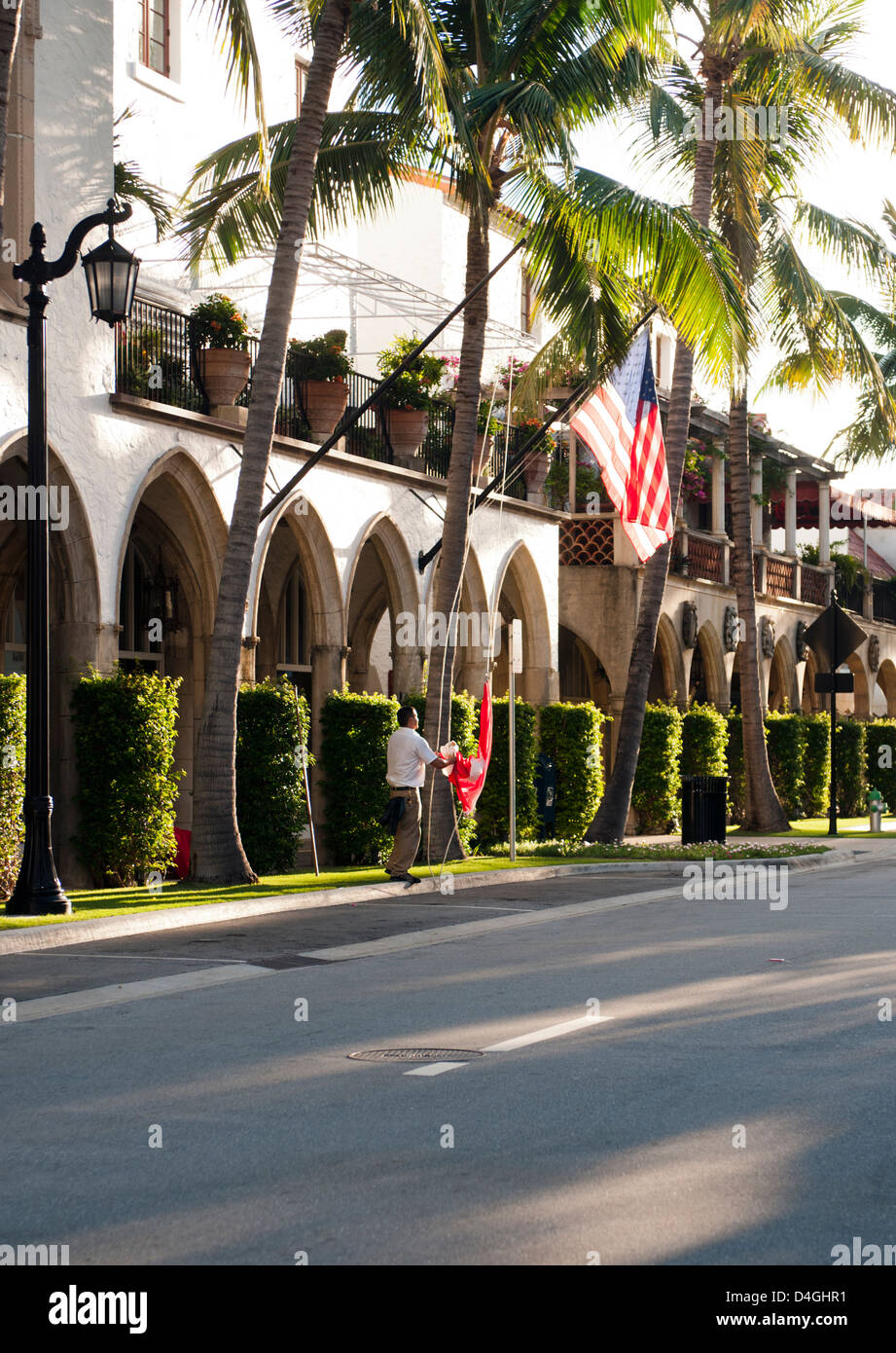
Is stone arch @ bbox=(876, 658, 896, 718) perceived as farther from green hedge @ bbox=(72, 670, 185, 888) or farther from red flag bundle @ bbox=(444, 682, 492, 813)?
green hedge @ bbox=(72, 670, 185, 888)

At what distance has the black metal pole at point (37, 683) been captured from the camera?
15.0m

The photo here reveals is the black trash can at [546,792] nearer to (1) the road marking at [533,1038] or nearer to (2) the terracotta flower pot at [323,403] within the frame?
(2) the terracotta flower pot at [323,403]

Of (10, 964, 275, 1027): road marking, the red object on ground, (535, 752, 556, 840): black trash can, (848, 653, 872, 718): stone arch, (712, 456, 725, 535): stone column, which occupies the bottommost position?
(10, 964, 275, 1027): road marking

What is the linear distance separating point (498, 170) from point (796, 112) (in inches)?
361

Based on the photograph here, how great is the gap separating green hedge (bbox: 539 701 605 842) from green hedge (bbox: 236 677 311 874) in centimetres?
830

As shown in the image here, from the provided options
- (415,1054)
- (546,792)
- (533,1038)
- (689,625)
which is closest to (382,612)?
(546,792)

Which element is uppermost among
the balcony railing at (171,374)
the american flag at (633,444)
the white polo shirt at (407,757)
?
the balcony railing at (171,374)

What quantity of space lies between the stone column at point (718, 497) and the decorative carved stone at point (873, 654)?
488 inches

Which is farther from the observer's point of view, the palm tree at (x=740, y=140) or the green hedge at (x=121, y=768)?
the palm tree at (x=740, y=140)

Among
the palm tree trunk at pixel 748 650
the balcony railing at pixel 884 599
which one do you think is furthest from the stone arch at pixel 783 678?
the palm tree trunk at pixel 748 650

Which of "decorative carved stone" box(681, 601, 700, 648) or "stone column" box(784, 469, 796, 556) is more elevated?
"stone column" box(784, 469, 796, 556)

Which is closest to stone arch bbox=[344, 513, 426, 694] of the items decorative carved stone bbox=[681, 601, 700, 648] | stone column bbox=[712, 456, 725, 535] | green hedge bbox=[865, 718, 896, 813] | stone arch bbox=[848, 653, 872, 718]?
decorative carved stone bbox=[681, 601, 700, 648]

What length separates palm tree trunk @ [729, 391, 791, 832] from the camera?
3045 centimetres
